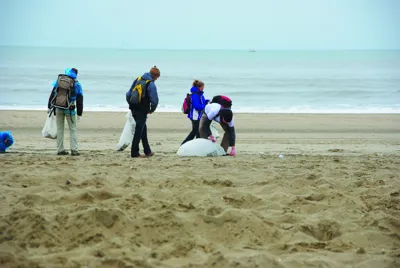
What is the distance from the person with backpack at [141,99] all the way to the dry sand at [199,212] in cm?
89

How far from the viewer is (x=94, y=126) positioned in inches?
623

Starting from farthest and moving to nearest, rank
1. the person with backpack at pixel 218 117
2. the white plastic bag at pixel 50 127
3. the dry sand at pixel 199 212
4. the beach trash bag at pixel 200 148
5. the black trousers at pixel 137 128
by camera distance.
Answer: the white plastic bag at pixel 50 127, the person with backpack at pixel 218 117, the beach trash bag at pixel 200 148, the black trousers at pixel 137 128, the dry sand at pixel 199 212

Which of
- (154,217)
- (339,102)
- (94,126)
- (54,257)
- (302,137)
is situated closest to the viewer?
(54,257)

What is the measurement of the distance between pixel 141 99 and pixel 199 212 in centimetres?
431

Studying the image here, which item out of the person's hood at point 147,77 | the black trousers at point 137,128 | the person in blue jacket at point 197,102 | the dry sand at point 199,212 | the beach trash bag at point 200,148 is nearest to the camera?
the dry sand at point 199,212

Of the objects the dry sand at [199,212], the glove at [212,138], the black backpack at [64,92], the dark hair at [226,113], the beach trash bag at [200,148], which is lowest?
the dry sand at [199,212]

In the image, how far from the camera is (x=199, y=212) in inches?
215

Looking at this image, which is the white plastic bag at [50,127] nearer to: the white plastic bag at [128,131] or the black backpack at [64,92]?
the black backpack at [64,92]

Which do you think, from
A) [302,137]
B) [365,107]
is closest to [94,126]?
[302,137]

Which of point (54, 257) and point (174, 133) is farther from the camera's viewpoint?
point (174, 133)

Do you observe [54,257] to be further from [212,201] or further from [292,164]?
[292,164]

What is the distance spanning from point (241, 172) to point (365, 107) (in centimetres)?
1883

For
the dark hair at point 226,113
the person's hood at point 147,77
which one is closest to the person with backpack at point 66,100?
the person's hood at point 147,77

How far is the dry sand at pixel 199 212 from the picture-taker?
4508mm
